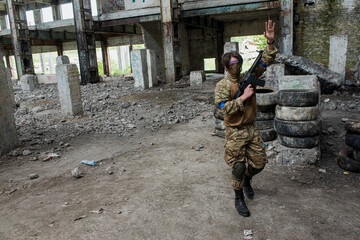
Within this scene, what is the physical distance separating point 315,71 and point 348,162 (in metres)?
4.78

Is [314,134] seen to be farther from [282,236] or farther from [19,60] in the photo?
[19,60]

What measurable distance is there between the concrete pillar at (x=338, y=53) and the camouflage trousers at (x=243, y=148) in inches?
292

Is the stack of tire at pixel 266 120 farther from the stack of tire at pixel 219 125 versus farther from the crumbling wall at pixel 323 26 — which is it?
the crumbling wall at pixel 323 26

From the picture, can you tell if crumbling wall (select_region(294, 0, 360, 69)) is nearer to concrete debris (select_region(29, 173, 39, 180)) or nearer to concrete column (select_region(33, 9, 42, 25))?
concrete debris (select_region(29, 173, 39, 180))

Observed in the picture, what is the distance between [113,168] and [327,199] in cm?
279

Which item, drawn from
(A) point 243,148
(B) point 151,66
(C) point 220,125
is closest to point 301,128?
(A) point 243,148

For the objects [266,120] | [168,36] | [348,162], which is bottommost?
[348,162]

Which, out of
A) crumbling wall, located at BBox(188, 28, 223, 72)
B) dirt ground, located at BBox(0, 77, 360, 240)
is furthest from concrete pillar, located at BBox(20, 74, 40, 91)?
dirt ground, located at BBox(0, 77, 360, 240)

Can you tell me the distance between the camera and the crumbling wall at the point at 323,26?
11047mm

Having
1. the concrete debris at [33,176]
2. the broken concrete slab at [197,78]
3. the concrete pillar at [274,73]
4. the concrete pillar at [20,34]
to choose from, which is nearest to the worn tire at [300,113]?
the concrete debris at [33,176]

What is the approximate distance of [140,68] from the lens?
1198cm

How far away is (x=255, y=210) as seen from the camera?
2805mm

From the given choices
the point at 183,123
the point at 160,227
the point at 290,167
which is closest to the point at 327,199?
the point at 290,167

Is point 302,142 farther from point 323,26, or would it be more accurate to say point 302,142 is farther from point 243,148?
point 323,26
